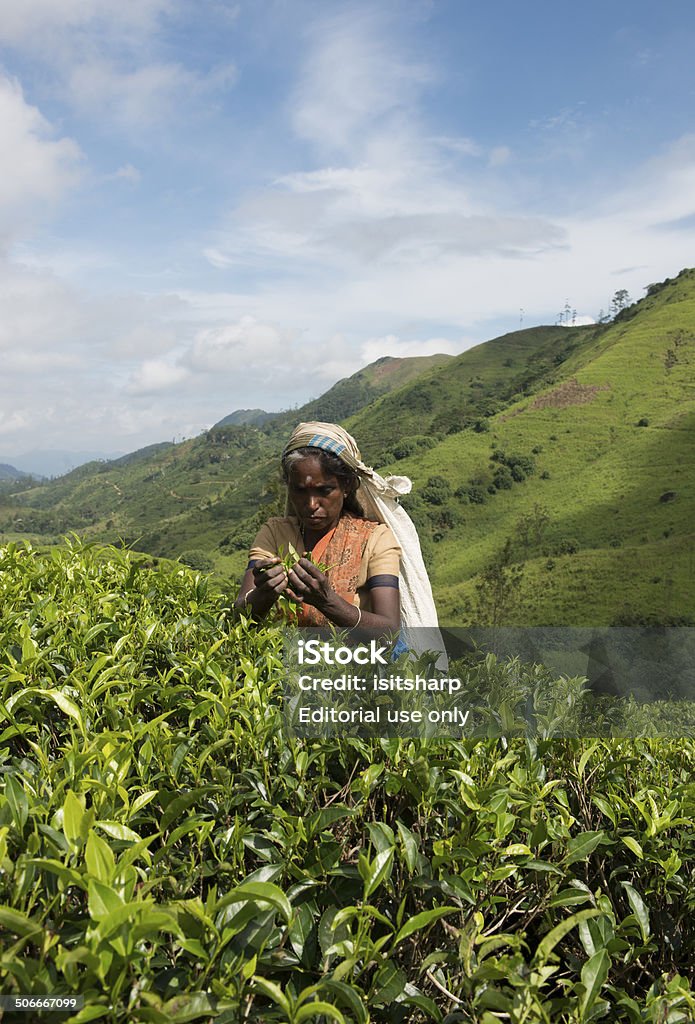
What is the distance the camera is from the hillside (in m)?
39.8

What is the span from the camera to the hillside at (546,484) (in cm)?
3975

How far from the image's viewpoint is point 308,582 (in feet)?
7.41

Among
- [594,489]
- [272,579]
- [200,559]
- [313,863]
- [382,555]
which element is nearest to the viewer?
[313,863]

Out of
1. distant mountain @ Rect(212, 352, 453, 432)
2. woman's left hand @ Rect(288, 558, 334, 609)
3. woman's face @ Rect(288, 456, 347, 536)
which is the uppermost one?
distant mountain @ Rect(212, 352, 453, 432)

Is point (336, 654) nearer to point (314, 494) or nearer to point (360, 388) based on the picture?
point (314, 494)

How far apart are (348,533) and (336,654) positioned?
1350 mm

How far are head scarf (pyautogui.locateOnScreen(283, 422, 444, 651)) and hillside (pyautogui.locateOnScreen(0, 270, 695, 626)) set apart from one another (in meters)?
12.2

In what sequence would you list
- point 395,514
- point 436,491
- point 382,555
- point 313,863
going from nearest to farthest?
1. point 313,863
2. point 382,555
3. point 395,514
4. point 436,491

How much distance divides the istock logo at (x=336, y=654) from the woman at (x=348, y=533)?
67 centimetres

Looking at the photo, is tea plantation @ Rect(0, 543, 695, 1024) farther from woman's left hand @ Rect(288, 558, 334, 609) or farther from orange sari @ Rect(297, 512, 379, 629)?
orange sari @ Rect(297, 512, 379, 629)

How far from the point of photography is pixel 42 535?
110 metres

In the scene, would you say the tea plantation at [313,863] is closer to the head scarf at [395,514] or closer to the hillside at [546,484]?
the head scarf at [395,514]

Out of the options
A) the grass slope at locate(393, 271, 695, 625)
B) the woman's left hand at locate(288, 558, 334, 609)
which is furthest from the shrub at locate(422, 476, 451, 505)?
the woman's left hand at locate(288, 558, 334, 609)

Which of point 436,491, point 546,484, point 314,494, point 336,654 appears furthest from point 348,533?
point 546,484
